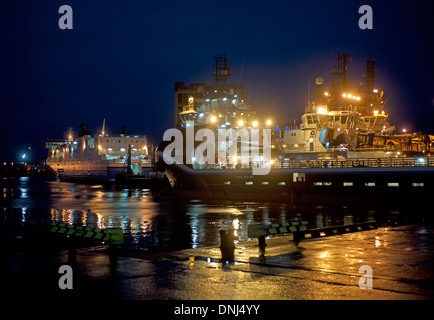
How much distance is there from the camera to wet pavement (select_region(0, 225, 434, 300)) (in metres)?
9.36

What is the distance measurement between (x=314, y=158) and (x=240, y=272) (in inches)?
1411

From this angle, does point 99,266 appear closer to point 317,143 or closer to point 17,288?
point 17,288

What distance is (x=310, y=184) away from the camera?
131 ft

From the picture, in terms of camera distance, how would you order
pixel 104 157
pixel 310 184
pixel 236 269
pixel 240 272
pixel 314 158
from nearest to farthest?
pixel 240 272 < pixel 236 269 < pixel 310 184 < pixel 314 158 < pixel 104 157

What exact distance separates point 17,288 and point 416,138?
45.9m

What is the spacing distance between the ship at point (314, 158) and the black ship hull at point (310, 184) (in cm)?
7

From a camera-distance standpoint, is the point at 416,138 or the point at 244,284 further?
the point at 416,138

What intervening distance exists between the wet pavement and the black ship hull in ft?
59.9

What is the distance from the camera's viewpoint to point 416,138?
47062 mm

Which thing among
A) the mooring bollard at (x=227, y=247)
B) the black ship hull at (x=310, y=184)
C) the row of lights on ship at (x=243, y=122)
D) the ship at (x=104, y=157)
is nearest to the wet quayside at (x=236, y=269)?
the mooring bollard at (x=227, y=247)

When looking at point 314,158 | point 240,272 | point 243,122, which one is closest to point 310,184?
point 314,158

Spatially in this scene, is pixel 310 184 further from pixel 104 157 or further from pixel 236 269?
pixel 104 157
